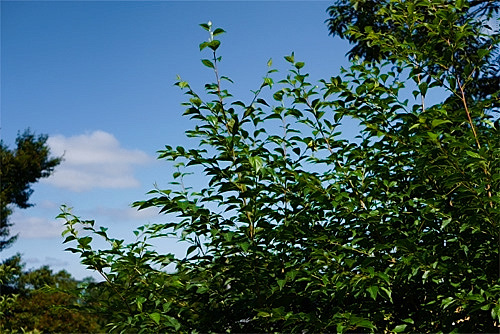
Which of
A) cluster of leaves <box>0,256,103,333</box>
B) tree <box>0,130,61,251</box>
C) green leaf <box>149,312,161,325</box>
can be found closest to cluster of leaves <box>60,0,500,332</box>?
green leaf <box>149,312,161,325</box>

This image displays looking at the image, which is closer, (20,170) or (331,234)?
(331,234)

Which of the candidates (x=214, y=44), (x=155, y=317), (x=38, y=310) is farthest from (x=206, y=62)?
(x=38, y=310)

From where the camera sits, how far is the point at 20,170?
15695mm

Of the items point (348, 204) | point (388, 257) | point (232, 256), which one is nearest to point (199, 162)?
point (232, 256)

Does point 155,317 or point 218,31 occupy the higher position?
point 218,31

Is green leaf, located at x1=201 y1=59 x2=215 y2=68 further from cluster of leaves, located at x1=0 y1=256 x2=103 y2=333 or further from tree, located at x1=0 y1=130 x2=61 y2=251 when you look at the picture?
tree, located at x1=0 y1=130 x2=61 y2=251

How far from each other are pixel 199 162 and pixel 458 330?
4.41ft

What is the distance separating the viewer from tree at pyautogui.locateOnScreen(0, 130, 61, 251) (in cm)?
1552

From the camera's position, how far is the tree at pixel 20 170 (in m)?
15.5

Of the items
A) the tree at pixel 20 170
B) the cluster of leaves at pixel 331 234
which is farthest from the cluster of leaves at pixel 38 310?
the cluster of leaves at pixel 331 234

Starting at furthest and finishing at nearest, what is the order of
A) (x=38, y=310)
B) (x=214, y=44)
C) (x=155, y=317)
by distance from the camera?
(x=38, y=310) → (x=214, y=44) → (x=155, y=317)

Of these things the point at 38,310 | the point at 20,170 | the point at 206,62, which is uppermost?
the point at 20,170

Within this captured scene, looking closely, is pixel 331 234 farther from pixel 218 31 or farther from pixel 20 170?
pixel 20 170

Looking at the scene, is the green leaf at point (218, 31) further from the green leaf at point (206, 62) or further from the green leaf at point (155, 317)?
the green leaf at point (155, 317)
